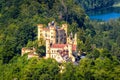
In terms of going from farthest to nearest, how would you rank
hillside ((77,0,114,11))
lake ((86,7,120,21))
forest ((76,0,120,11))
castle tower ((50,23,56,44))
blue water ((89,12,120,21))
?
forest ((76,0,120,11)), hillside ((77,0,114,11)), lake ((86,7,120,21)), blue water ((89,12,120,21)), castle tower ((50,23,56,44))

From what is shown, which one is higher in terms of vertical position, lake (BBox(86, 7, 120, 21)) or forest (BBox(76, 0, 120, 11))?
lake (BBox(86, 7, 120, 21))

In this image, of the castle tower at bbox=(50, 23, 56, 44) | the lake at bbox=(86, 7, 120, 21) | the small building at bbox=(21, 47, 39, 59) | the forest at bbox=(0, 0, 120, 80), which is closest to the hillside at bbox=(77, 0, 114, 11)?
the lake at bbox=(86, 7, 120, 21)

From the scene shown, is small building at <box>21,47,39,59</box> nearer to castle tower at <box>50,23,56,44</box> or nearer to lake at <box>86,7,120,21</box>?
castle tower at <box>50,23,56,44</box>

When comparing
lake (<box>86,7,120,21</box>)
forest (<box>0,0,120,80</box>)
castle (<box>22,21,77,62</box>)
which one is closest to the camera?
forest (<box>0,0,120,80</box>)

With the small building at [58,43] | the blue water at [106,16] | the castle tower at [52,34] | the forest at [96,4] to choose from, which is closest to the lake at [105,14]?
the blue water at [106,16]

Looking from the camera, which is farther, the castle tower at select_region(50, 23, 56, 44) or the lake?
the lake

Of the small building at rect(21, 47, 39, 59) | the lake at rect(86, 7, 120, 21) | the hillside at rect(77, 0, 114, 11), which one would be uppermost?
the small building at rect(21, 47, 39, 59)

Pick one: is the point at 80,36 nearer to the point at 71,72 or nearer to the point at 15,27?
the point at 15,27
